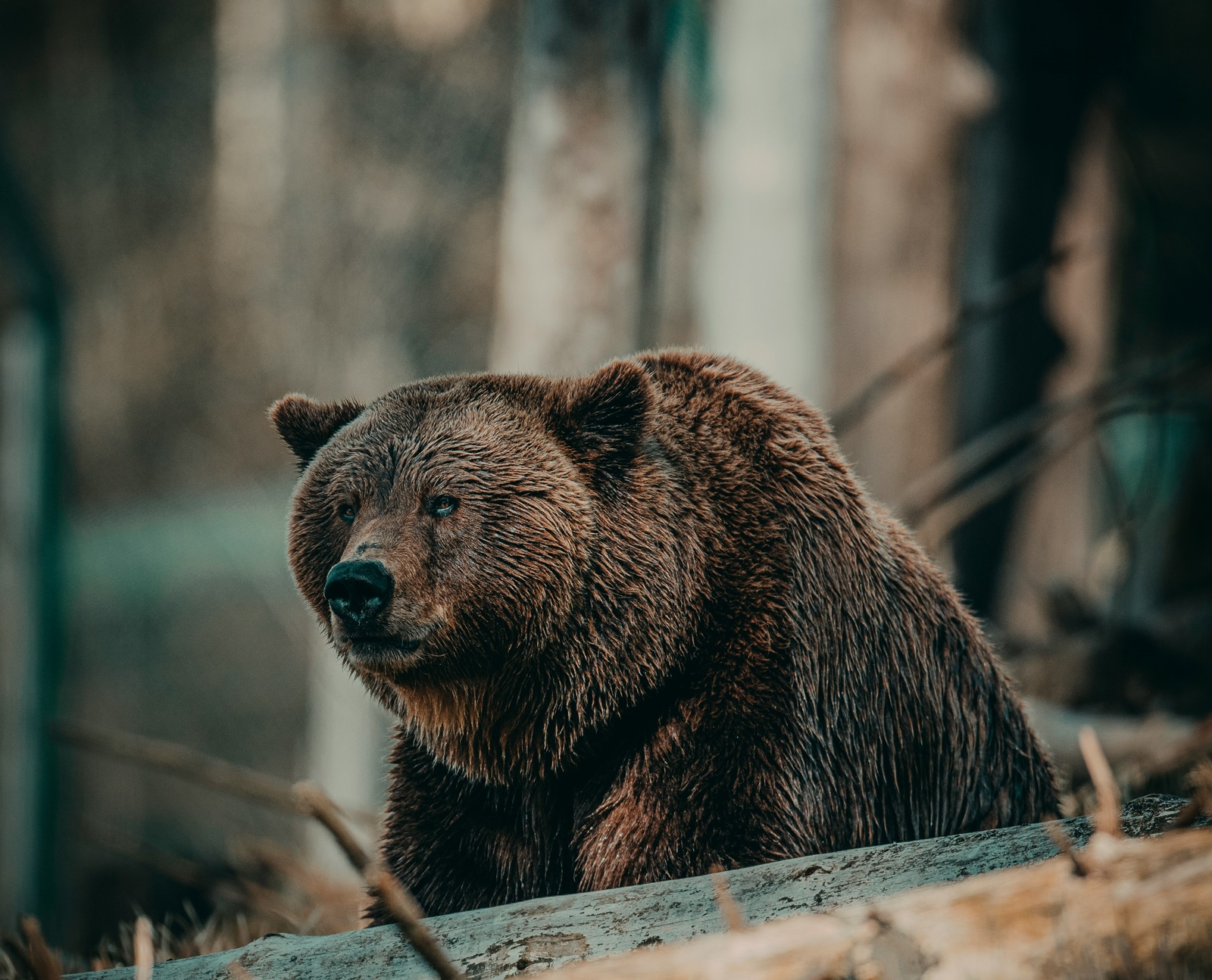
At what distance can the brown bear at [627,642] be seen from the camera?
2.39 metres

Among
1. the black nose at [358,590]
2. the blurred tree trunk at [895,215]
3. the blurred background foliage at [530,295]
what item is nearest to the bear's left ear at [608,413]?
the black nose at [358,590]

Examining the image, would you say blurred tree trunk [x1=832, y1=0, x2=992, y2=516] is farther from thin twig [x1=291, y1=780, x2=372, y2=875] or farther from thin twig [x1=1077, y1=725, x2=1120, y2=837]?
thin twig [x1=291, y1=780, x2=372, y2=875]

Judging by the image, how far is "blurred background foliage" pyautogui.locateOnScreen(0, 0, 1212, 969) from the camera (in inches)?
201

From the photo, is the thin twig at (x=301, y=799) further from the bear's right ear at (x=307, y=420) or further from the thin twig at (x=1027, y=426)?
the thin twig at (x=1027, y=426)

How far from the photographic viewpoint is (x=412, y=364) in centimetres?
946

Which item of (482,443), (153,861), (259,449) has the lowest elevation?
(153,861)

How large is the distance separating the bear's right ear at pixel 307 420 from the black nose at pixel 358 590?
59cm

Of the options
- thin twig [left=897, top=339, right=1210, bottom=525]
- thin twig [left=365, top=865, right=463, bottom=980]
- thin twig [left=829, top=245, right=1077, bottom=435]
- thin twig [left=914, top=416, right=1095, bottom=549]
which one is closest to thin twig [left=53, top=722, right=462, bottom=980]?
thin twig [left=365, top=865, right=463, bottom=980]

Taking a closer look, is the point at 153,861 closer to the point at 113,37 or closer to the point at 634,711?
the point at 634,711

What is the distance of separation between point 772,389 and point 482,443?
0.78 metres

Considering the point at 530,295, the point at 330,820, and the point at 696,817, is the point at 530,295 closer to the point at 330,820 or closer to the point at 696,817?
the point at 696,817

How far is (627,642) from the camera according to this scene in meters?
2.50

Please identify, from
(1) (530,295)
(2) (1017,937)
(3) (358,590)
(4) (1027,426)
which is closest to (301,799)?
(3) (358,590)

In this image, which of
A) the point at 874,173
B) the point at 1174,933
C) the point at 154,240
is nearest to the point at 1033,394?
the point at 874,173
